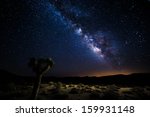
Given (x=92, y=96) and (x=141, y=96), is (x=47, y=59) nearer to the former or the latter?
(x=92, y=96)

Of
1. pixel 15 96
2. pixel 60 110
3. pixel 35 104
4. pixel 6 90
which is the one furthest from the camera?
pixel 6 90

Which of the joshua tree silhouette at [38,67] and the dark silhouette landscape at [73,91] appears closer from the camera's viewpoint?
the joshua tree silhouette at [38,67]

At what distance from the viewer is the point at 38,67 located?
49.8ft

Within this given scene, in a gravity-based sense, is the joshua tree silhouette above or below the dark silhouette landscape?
above

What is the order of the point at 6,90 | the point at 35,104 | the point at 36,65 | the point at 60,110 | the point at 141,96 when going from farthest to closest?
the point at 6,90 → the point at 141,96 → the point at 36,65 → the point at 35,104 → the point at 60,110

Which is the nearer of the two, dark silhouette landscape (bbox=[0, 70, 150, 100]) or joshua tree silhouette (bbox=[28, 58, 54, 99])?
joshua tree silhouette (bbox=[28, 58, 54, 99])

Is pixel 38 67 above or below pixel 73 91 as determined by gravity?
above

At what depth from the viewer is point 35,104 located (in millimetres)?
11109

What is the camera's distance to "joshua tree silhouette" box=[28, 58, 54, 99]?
15156mm

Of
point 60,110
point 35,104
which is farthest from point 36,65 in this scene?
point 60,110

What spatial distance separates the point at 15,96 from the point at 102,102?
23.7ft

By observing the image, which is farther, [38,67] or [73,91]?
[73,91]

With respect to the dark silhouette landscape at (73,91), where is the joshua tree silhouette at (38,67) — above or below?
above

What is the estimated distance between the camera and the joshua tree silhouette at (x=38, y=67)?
→ 15156mm
